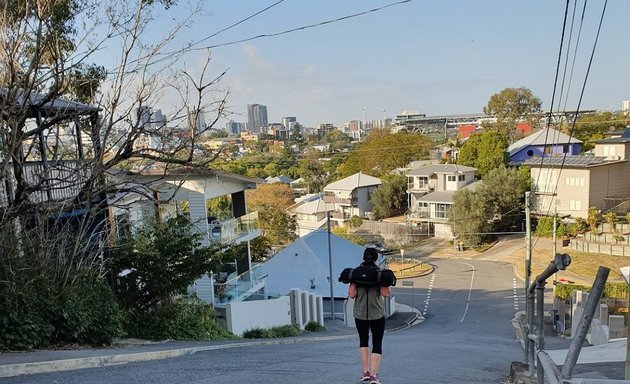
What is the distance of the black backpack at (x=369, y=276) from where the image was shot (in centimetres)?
503

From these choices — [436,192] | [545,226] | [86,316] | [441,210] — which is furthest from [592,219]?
[86,316]

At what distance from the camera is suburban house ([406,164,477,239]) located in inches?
1816

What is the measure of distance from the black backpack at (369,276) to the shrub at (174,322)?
22.1 ft

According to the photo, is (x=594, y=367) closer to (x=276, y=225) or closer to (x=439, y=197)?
(x=276, y=225)

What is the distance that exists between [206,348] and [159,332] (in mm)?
2310

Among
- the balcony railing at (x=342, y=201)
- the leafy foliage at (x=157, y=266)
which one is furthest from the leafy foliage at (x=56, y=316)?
the balcony railing at (x=342, y=201)

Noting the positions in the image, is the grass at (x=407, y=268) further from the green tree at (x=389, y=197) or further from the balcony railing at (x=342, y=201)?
the balcony railing at (x=342, y=201)

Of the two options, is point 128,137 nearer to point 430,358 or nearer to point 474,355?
point 430,358

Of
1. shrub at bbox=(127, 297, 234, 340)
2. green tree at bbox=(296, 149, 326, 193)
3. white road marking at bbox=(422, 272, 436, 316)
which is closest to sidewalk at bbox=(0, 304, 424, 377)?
shrub at bbox=(127, 297, 234, 340)

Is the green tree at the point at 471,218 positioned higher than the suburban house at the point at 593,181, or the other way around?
the suburban house at the point at 593,181

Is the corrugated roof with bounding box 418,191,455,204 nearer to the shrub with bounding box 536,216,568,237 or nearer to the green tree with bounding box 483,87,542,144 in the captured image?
the shrub with bounding box 536,216,568,237

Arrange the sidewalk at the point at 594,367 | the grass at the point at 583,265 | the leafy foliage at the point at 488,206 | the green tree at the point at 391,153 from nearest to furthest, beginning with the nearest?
the sidewalk at the point at 594,367, the grass at the point at 583,265, the leafy foliage at the point at 488,206, the green tree at the point at 391,153

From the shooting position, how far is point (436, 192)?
48.2 meters

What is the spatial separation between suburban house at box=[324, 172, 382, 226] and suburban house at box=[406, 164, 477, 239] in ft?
21.0
